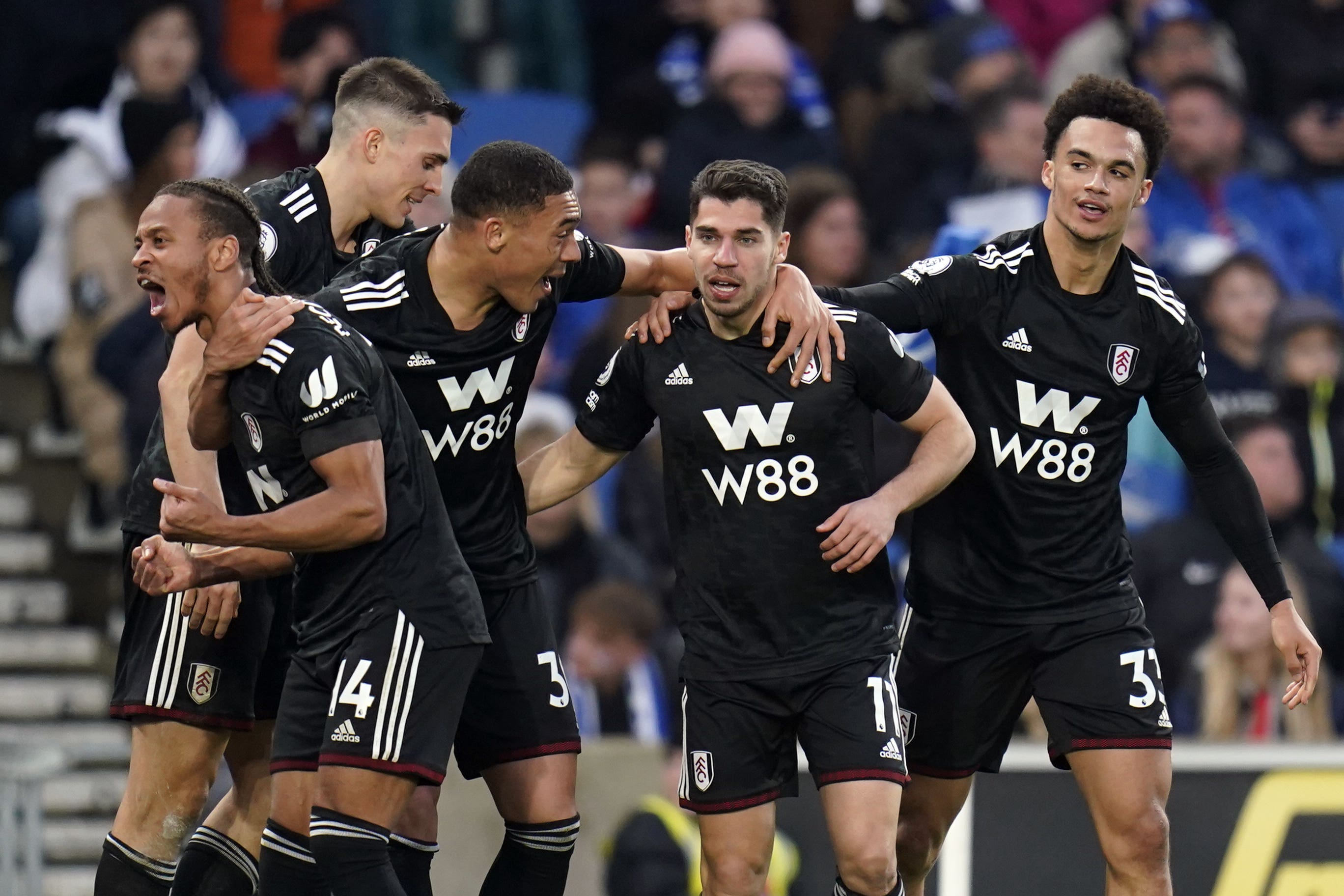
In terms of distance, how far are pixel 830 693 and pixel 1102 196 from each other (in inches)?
60.8

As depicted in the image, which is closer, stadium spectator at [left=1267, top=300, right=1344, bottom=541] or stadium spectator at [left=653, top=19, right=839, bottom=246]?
stadium spectator at [left=1267, top=300, right=1344, bottom=541]

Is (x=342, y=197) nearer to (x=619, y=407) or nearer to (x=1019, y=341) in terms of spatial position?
(x=619, y=407)

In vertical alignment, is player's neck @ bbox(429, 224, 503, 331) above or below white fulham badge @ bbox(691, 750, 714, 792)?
above

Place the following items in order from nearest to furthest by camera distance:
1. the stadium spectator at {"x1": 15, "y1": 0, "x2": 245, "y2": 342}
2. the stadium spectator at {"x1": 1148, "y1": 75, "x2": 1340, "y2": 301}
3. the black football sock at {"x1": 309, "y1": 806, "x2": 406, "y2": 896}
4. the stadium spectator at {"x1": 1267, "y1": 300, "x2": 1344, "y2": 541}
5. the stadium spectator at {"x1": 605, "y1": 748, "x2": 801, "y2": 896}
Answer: the black football sock at {"x1": 309, "y1": 806, "x2": 406, "y2": 896} → the stadium spectator at {"x1": 605, "y1": 748, "x2": 801, "y2": 896} → the stadium spectator at {"x1": 1267, "y1": 300, "x2": 1344, "y2": 541} → the stadium spectator at {"x1": 15, "y1": 0, "x2": 245, "y2": 342} → the stadium spectator at {"x1": 1148, "y1": 75, "x2": 1340, "y2": 301}

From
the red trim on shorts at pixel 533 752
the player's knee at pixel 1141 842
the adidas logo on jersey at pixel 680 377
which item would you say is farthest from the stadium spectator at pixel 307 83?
the player's knee at pixel 1141 842

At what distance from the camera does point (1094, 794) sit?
18.5ft

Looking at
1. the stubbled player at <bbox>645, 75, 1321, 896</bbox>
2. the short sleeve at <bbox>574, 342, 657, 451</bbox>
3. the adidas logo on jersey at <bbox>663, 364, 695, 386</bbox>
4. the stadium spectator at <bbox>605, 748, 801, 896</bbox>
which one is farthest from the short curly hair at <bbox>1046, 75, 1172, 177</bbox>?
the stadium spectator at <bbox>605, 748, 801, 896</bbox>

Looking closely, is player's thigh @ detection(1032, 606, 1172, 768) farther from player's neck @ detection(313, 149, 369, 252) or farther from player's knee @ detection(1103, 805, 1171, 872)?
player's neck @ detection(313, 149, 369, 252)

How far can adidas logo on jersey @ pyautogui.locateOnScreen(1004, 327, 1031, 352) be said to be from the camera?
18.7 ft

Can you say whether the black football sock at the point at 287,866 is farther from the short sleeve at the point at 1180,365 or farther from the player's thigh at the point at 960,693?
the short sleeve at the point at 1180,365

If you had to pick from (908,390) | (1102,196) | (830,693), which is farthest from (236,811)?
(1102,196)

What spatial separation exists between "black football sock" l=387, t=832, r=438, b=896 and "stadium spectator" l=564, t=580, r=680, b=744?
10.4 feet

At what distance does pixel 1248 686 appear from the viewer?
8594mm

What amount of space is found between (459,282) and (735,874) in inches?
68.5
